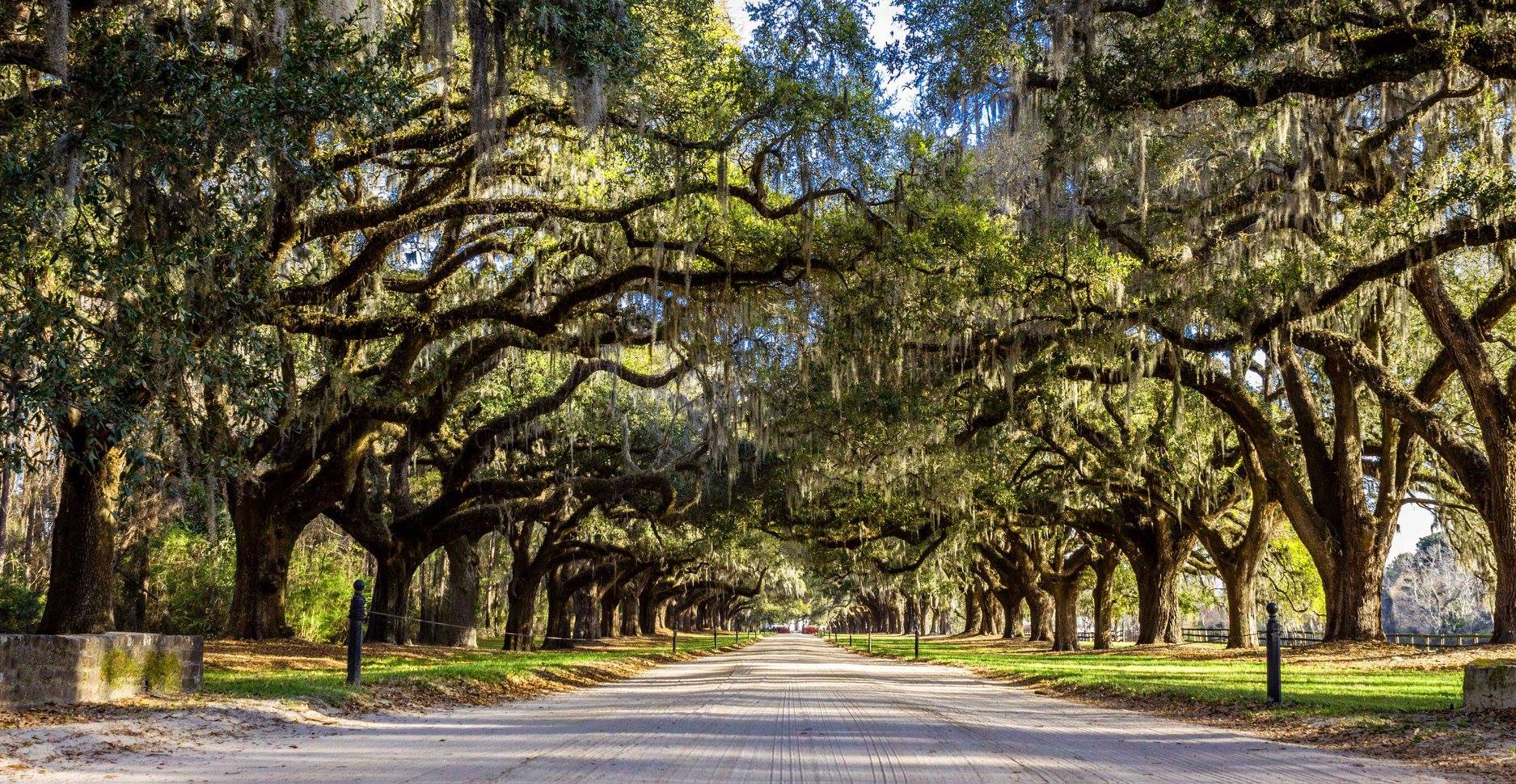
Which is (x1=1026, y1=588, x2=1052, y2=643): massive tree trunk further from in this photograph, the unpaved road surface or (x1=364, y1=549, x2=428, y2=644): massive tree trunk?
the unpaved road surface

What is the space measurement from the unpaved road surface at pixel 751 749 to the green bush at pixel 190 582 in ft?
93.7

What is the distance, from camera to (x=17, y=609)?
28.8 meters

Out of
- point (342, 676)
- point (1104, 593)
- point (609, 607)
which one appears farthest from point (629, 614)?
point (342, 676)

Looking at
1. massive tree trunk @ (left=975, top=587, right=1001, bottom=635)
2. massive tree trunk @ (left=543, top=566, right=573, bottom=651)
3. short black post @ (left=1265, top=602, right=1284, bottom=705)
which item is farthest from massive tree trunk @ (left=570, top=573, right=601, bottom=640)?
short black post @ (left=1265, top=602, right=1284, bottom=705)

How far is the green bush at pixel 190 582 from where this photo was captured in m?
35.0

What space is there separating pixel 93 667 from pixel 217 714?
1037mm

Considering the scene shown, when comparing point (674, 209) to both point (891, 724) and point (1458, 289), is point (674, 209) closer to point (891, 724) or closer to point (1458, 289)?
point (891, 724)

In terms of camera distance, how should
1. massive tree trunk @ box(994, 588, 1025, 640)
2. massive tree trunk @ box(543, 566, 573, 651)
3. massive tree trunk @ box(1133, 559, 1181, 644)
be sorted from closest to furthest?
massive tree trunk @ box(1133, 559, 1181, 644)
massive tree trunk @ box(543, 566, 573, 651)
massive tree trunk @ box(994, 588, 1025, 640)

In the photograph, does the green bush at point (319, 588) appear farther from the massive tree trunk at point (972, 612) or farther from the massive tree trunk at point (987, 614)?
the massive tree trunk at point (972, 612)

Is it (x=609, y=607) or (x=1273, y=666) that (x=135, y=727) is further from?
(x=609, y=607)

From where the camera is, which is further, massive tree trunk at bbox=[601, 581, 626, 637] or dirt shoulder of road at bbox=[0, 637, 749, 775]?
massive tree trunk at bbox=[601, 581, 626, 637]

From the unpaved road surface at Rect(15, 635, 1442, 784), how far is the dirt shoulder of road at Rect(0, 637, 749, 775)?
27 cm

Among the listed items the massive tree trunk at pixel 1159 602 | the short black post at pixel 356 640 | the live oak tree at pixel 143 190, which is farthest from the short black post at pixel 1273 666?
the massive tree trunk at pixel 1159 602

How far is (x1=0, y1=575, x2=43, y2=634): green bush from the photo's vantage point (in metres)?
28.4
